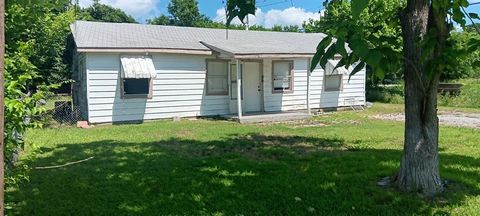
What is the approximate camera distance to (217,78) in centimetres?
1512

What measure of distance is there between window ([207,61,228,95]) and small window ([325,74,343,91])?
15.0ft

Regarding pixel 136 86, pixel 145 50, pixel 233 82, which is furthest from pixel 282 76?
pixel 136 86

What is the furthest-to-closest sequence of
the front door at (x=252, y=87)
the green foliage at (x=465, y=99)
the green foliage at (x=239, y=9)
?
the green foliage at (x=465, y=99) → the front door at (x=252, y=87) → the green foliage at (x=239, y=9)

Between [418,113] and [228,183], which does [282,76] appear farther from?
[418,113]

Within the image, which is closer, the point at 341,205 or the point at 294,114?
the point at 341,205

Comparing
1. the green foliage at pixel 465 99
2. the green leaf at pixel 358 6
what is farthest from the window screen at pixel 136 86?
the green foliage at pixel 465 99

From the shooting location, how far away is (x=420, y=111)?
14.9 ft

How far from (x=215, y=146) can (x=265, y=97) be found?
775cm

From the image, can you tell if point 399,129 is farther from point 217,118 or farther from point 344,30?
point 344,30

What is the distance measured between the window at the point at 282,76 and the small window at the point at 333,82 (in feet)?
6.25

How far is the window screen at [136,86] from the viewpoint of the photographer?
13436 millimetres

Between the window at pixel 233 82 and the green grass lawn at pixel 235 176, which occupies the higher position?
the window at pixel 233 82

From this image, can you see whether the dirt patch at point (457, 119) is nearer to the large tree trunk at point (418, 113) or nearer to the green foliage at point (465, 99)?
the green foliage at point (465, 99)

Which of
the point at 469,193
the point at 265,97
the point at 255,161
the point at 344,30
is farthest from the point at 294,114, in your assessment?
the point at 344,30
